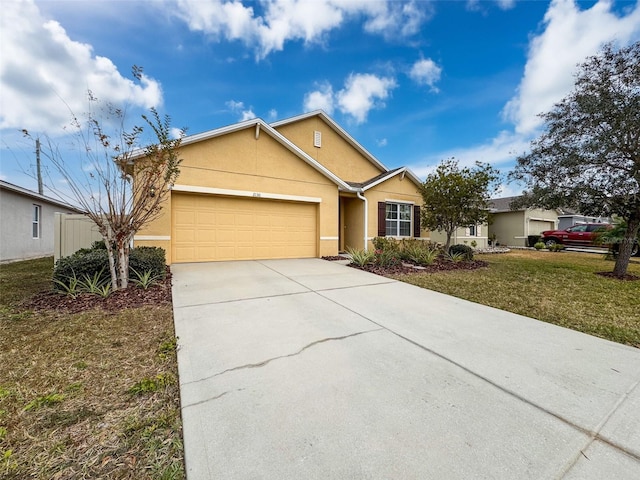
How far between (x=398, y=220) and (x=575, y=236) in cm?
1399

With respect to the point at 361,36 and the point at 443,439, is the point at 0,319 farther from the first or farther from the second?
the point at 361,36

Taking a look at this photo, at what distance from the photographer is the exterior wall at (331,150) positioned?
13852 mm

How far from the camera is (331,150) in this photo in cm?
1473

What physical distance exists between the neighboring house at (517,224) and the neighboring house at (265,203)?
12164 mm

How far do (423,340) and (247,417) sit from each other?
2398 mm

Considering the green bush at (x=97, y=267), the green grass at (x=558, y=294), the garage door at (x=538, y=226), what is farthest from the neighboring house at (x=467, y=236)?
the green bush at (x=97, y=267)

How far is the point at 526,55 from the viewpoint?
10.2 metres

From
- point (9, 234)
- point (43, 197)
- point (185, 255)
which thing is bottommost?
point (185, 255)

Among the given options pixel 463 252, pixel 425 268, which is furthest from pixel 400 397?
pixel 463 252

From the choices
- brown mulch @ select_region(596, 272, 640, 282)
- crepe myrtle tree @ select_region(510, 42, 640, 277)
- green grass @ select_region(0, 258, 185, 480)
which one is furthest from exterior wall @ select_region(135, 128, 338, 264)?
brown mulch @ select_region(596, 272, 640, 282)

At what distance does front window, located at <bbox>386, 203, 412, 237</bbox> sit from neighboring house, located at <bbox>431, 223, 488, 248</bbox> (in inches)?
111

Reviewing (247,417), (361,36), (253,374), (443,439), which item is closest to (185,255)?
(253,374)

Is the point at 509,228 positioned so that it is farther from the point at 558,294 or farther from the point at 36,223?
the point at 36,223

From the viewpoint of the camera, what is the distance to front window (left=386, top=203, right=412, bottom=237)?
523 inches
